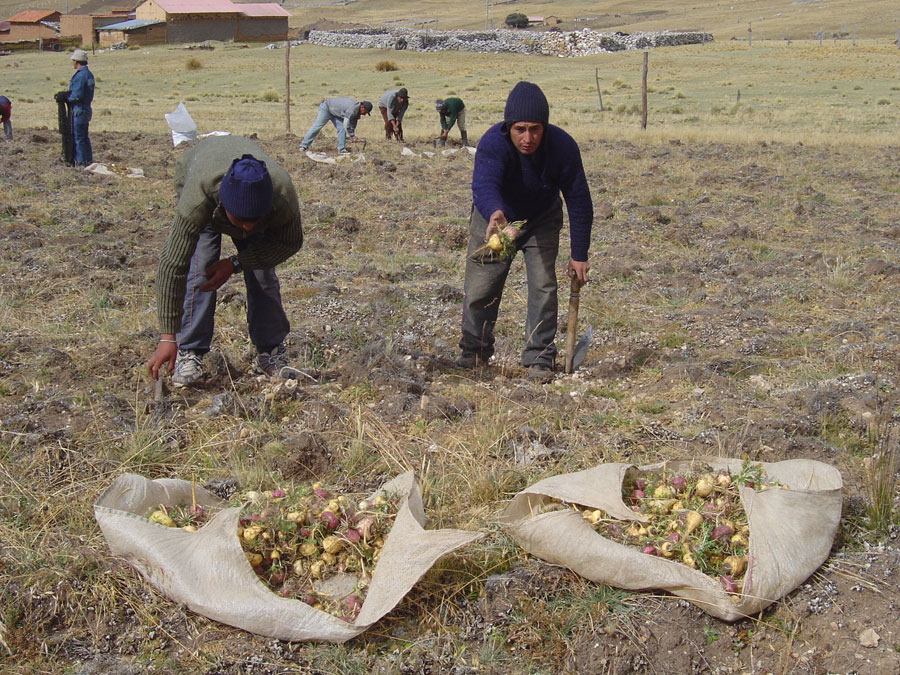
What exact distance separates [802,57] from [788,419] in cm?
4012

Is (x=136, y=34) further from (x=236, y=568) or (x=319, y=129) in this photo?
(x=236, y=568)

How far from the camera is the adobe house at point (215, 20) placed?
52.9 meters

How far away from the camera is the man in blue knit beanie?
13.9ft

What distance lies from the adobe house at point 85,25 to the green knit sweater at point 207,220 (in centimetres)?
5840

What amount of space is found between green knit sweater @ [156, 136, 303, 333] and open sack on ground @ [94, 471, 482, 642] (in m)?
1.06

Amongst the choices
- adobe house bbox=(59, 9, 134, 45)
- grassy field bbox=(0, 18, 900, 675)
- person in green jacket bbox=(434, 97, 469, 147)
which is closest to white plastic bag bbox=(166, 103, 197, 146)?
grassy field bbox=(0, 18, 900, 675)

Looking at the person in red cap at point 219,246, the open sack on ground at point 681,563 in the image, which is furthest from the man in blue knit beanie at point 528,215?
the open sack on ground at point 681,563

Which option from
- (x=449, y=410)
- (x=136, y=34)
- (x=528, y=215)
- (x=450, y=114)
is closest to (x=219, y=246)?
(x=449, y=410)

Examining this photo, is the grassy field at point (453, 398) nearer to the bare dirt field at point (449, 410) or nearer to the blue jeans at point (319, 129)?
the bare dirt field at point (449, 410)

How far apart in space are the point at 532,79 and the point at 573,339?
32.0 metres

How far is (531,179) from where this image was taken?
4.46 meters

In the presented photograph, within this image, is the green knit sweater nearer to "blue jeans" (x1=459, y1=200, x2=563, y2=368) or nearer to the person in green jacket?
"blue jeans" (x1=459, y1=200, x2=563, y2=368)

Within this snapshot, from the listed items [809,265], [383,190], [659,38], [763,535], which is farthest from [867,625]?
[659,38]

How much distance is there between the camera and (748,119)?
827 inches
